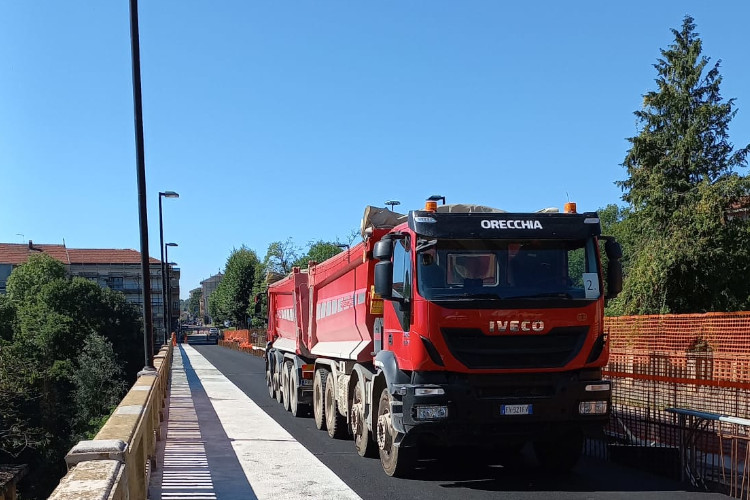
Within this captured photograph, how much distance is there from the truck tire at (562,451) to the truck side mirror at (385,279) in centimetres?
268

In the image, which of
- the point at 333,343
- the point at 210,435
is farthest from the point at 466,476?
the point at 210,435

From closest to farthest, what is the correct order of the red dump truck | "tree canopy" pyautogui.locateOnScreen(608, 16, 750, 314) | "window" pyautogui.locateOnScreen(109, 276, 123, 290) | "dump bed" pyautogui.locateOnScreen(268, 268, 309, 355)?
the red dump truck
"dump bed" pyautogui.locateOnScreen(268, 268, 309, 355)
"tree canopy" pyautogui.locateOnScreen(608, 16, 750, 314)
"window" pyautogui.locateOnScreen(109, 276, 123, 290)

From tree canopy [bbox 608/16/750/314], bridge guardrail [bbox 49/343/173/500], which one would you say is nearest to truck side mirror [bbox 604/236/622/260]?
bridge guardrail [bbox 49/343/173/500]

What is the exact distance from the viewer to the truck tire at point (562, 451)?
10164mm

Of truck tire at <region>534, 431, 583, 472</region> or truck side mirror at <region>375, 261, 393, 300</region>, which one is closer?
truck side mirror at <region>375, 261, 393, 300</region>

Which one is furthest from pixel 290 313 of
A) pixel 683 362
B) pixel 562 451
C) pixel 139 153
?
pixel 562 451

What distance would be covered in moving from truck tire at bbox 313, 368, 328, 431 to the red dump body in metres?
0.38

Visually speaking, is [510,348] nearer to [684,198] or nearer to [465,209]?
[465,209]

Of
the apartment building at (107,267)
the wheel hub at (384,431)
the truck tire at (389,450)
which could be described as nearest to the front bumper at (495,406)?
the truck tire at (389,450)

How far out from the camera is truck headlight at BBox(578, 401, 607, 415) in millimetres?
9531

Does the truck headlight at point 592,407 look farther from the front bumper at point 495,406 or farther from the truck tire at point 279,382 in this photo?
the truck tire at point 279,382

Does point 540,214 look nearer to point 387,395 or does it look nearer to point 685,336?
point 387,395

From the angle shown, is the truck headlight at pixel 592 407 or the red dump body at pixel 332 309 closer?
the truck headlight at pixel 592 407

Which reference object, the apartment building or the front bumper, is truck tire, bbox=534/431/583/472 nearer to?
the front bumper
